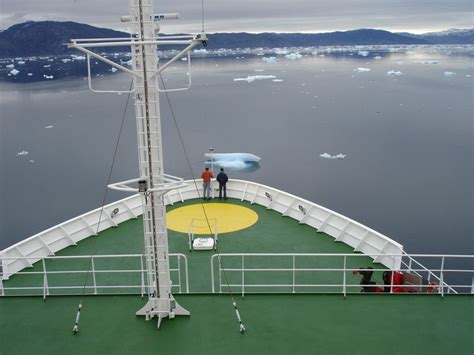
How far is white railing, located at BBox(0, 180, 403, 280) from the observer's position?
10.7 m

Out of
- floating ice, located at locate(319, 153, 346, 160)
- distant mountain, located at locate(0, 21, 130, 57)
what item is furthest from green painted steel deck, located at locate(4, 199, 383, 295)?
distant mountain, located at locate(0, 21, 130, 57)

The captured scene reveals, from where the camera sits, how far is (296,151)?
33.5 meters

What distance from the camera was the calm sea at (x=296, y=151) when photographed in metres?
22.2

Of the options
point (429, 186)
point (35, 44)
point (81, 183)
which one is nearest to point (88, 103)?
point (81, 183)

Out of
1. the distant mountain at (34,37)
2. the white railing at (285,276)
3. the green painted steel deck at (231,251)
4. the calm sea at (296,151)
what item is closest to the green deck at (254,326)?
the white railing at (285,276)

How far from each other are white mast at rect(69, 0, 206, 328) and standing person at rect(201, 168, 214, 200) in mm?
7250

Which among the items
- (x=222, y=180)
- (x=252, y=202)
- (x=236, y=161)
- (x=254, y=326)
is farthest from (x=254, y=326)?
(x=236, y=161)

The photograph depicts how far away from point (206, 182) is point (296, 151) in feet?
65.6

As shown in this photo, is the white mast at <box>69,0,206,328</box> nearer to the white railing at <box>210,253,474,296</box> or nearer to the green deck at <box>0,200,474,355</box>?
the green deck at <box>0,200,474,355</box>

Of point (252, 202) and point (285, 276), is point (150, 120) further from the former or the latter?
point (252, 202)

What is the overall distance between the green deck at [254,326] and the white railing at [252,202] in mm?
2025

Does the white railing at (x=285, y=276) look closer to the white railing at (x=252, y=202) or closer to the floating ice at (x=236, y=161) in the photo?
the white railing at (x=252, y=202)

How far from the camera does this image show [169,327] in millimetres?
7109

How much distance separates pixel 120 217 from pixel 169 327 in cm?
668
